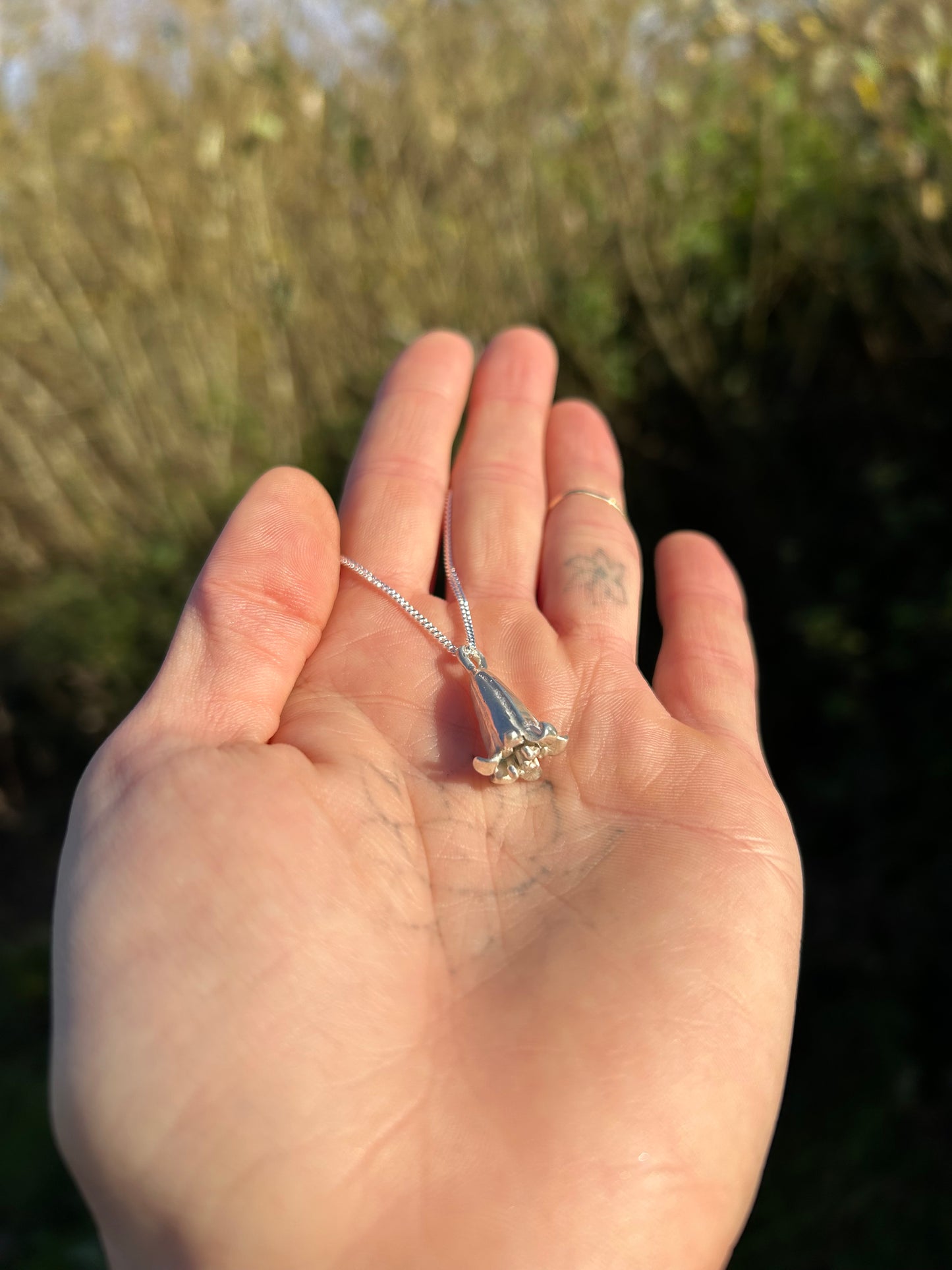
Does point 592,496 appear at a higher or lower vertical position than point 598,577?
higher

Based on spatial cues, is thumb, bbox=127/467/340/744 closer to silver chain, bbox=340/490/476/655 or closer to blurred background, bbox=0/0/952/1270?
silver chain, bbox=340/490/476/655

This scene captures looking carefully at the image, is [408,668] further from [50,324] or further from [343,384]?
[50,324]

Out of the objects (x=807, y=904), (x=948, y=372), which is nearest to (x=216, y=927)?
(x=807, y=904)

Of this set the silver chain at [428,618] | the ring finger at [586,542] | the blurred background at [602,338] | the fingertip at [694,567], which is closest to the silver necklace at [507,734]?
the silver chain at [428,618]

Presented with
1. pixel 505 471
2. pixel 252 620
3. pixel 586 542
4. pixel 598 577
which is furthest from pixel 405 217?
pixel 252 620

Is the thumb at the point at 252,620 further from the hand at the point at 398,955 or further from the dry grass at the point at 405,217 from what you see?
the dry grass at the point at 405,217

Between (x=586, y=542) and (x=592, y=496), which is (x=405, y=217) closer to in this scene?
(x=592, y=496)
